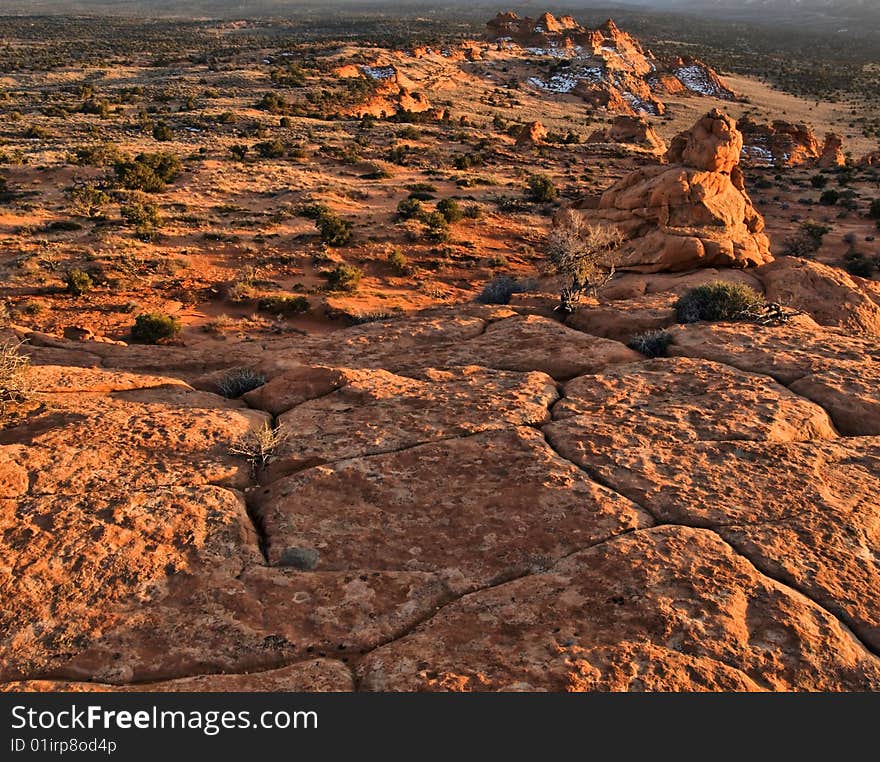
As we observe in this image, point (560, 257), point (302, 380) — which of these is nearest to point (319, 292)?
point (560, 257)

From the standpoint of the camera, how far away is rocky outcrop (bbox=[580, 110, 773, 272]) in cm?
1670

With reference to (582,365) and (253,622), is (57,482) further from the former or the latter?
(582,365)

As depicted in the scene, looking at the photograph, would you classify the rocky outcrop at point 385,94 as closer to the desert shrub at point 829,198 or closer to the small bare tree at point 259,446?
the desert shrub at point 829,198

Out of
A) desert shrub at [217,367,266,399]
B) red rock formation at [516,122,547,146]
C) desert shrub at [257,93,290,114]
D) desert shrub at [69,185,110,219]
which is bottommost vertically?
desert shrub at [69,185,110,219]

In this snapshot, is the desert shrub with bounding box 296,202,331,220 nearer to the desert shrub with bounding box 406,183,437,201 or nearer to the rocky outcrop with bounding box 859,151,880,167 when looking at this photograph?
the desert shrub with bounding box 406,183,437,201

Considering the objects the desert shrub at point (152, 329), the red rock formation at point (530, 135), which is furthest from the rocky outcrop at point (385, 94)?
the desert shrub at point (152, 329)

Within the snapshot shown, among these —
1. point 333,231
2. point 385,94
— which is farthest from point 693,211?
point 385,94

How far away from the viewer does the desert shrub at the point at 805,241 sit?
24172 millimetres

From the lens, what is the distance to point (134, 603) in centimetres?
425

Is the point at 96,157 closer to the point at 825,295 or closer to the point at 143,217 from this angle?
the point at 143,217

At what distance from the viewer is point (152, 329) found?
14.7 m

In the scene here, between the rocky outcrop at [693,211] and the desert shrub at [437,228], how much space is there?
682cm

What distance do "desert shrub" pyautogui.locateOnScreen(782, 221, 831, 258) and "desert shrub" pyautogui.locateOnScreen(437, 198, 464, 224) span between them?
Result: 13.8 metres

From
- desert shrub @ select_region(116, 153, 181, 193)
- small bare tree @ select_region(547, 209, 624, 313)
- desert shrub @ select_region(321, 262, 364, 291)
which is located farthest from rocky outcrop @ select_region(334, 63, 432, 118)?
small bare tree @ select_region(547, 209, 624, 313)
